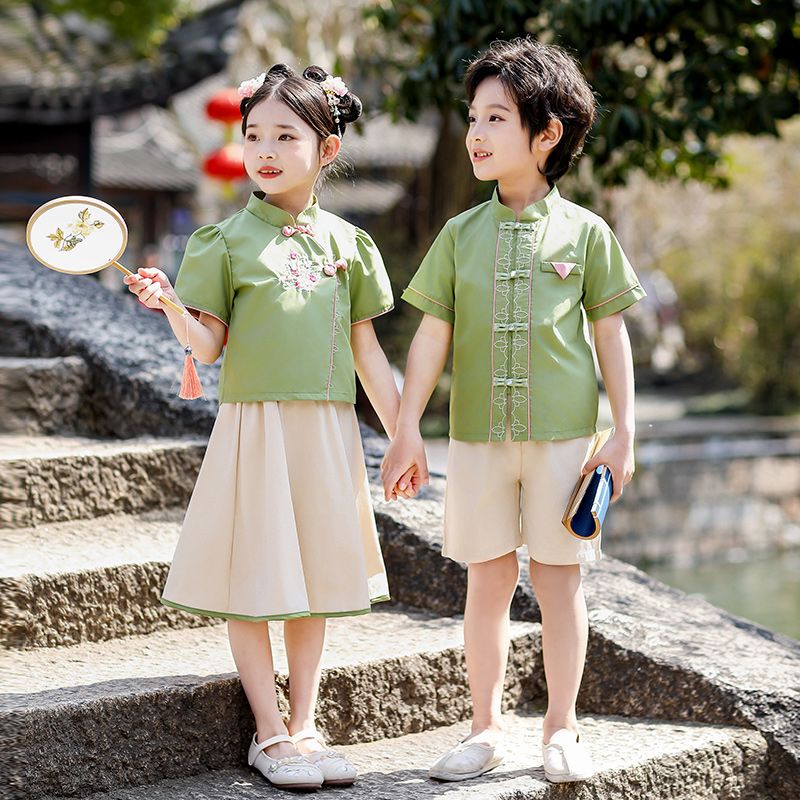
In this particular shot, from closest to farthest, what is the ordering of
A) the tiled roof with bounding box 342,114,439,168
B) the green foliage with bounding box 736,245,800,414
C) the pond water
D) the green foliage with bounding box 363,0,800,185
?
1. the green foliage with bounding box 363,0,800,185
2. the pond water
3. the green foliage with bounding box 736,245,800,414
4. the tiled roof with bounding box 342,114,439,168

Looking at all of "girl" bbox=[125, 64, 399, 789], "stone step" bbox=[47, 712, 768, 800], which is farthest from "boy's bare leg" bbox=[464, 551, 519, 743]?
"girl" bbox=[125, 64, 399, 789]

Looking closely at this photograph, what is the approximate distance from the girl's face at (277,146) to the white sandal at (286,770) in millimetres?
1149

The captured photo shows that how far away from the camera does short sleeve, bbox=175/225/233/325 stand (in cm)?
238

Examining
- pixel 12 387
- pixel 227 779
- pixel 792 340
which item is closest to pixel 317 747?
pixel 227 779

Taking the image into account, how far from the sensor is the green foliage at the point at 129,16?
1024cm

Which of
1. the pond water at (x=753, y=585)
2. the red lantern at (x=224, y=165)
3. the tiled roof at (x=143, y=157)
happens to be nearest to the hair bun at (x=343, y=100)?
the pond water at (x=753, y=585)

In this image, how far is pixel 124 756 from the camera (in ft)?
7.39

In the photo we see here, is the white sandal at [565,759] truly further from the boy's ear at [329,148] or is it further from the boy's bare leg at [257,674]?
the boy's ear at [329,148]

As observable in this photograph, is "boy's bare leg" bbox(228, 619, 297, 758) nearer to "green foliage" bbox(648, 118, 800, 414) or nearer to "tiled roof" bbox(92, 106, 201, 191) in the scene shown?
"green foliage" bbox(648, 118, 800, 414)

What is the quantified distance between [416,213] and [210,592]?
30.3 ft

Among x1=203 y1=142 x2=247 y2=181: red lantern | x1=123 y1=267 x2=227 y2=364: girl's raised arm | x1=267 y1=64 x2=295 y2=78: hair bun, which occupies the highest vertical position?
x1=203 y1=142 x2=247 y2=181: red lantern

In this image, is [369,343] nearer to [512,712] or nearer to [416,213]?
[512,712]

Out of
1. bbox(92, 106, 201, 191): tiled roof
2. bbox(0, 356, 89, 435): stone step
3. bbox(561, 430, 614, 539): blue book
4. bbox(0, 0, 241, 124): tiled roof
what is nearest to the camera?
bbox(561, 430, 614, 539): blue book

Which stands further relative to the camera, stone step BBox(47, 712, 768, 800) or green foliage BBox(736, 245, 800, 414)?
green foliage BBox(736, 245, 800, 414)
